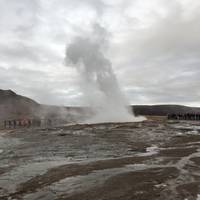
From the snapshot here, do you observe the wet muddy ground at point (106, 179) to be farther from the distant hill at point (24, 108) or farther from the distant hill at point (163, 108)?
the distant hill at point (163, 108)

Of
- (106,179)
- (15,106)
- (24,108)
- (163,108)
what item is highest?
(163,108)

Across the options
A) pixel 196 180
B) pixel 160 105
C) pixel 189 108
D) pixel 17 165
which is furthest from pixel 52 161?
pixel 189 108

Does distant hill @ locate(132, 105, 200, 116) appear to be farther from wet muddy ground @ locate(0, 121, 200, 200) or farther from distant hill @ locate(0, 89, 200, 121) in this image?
wet muddy ground @ locate(0, 121, 200, 200)

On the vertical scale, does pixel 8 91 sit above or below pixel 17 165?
above

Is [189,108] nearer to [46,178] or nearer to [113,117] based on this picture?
[113,117]

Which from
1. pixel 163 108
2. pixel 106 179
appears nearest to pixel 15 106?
pixel 163 108

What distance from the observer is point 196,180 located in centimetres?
1047

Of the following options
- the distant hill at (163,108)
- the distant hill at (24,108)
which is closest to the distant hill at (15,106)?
the distant hill at (24,108)

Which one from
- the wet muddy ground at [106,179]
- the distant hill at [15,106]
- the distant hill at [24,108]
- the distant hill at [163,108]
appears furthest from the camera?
the distant hill at [163,108]

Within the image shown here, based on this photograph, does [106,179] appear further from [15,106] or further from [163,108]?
[163,108]

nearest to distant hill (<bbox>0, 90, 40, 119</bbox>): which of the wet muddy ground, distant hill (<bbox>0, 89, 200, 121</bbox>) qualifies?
distant hill (<bbox>0, 89, 200, 121</bbox>)

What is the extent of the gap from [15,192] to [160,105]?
161m

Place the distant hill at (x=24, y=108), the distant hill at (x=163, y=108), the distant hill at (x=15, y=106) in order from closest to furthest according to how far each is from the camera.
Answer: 1. the distant hill at (x=24, y=108)
2. the distant hill at (x=15, y=106)
3. the distant hill at (x=163, y=108)

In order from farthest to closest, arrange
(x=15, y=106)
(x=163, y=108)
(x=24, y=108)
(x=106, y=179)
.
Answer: (x=163, y=108) < (x=15, y=106) < (x=24, y=108) < (x=106, y=179)
